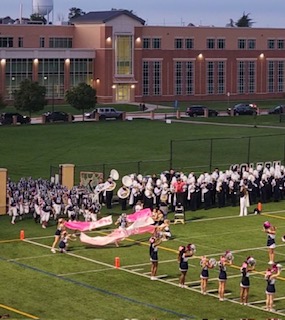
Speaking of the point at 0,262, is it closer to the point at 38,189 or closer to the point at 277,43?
the point at 38,189

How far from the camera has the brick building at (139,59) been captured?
114938 mm

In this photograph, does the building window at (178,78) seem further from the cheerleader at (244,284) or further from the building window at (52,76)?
the cheerleader at (244,284)

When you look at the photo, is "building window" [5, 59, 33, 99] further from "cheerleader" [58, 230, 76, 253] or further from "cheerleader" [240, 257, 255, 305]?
"cheerleader" [240, 257, 255, 305]

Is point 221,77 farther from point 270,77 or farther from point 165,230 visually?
point 165,230

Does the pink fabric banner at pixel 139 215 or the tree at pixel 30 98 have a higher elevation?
the tree at pixel 30 98

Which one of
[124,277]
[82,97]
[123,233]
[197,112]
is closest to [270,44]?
[197,112]

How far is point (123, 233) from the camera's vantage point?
40062 mm

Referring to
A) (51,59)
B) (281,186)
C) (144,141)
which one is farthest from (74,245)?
(51,59)

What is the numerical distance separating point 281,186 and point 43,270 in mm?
17725

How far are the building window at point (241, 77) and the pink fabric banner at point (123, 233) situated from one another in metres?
86.6

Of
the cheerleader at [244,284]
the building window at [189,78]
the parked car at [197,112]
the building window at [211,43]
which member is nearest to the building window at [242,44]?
the building window at [211,43]

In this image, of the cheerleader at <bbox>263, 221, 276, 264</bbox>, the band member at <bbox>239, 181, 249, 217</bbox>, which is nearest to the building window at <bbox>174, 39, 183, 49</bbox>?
the band member at <bbox>239, 181, 249, 217</bbox>

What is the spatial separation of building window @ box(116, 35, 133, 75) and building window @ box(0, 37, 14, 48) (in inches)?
419

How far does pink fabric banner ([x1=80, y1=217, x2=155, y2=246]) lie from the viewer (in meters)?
39.2
